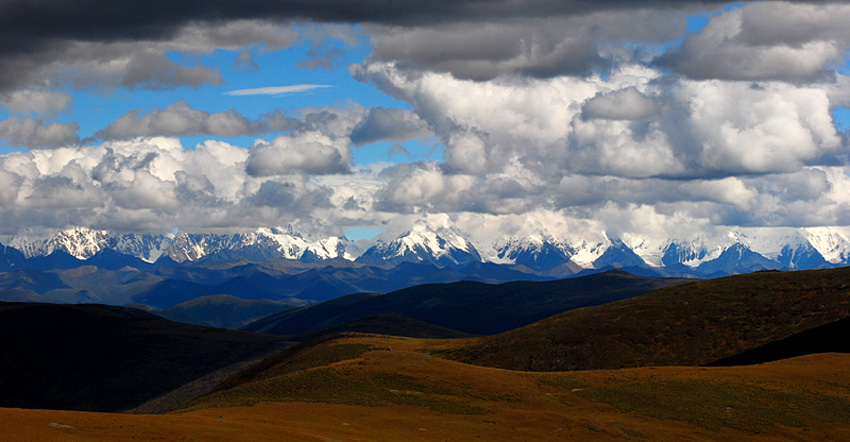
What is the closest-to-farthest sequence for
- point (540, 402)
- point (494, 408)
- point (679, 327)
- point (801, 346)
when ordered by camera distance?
1. point (494, 408)
2. point (540, 402)
3. point (801, 346)
4. point (679, 327)

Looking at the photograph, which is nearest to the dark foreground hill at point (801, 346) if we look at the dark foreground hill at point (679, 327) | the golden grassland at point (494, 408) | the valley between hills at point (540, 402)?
the valley between hills at point (540, 402)

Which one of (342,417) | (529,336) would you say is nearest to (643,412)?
(342,417)

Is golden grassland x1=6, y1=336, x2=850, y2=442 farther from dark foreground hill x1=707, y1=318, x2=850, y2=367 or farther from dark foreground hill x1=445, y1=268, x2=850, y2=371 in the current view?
dark foreground hill x1=445, y1=268, x2=850, y2=371

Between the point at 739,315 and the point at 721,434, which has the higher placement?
the point at 739,315

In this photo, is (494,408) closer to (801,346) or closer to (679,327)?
(801,346)

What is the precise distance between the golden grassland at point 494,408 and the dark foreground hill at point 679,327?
38.7 m

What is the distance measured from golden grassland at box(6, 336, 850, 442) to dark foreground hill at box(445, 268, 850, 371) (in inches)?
1523

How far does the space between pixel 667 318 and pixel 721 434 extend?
282 ft

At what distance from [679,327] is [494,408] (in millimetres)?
81465

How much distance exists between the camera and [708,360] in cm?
13988

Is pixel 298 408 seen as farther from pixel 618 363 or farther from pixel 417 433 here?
pixel 618 363

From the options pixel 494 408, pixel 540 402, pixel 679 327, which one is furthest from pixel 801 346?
pixel 494 408

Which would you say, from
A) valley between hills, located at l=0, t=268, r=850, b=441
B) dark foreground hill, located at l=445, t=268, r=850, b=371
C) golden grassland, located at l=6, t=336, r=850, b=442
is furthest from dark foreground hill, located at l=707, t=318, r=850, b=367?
golden grassland, located at l=6, t=336, r=850, b=442

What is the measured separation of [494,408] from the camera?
86875mm
